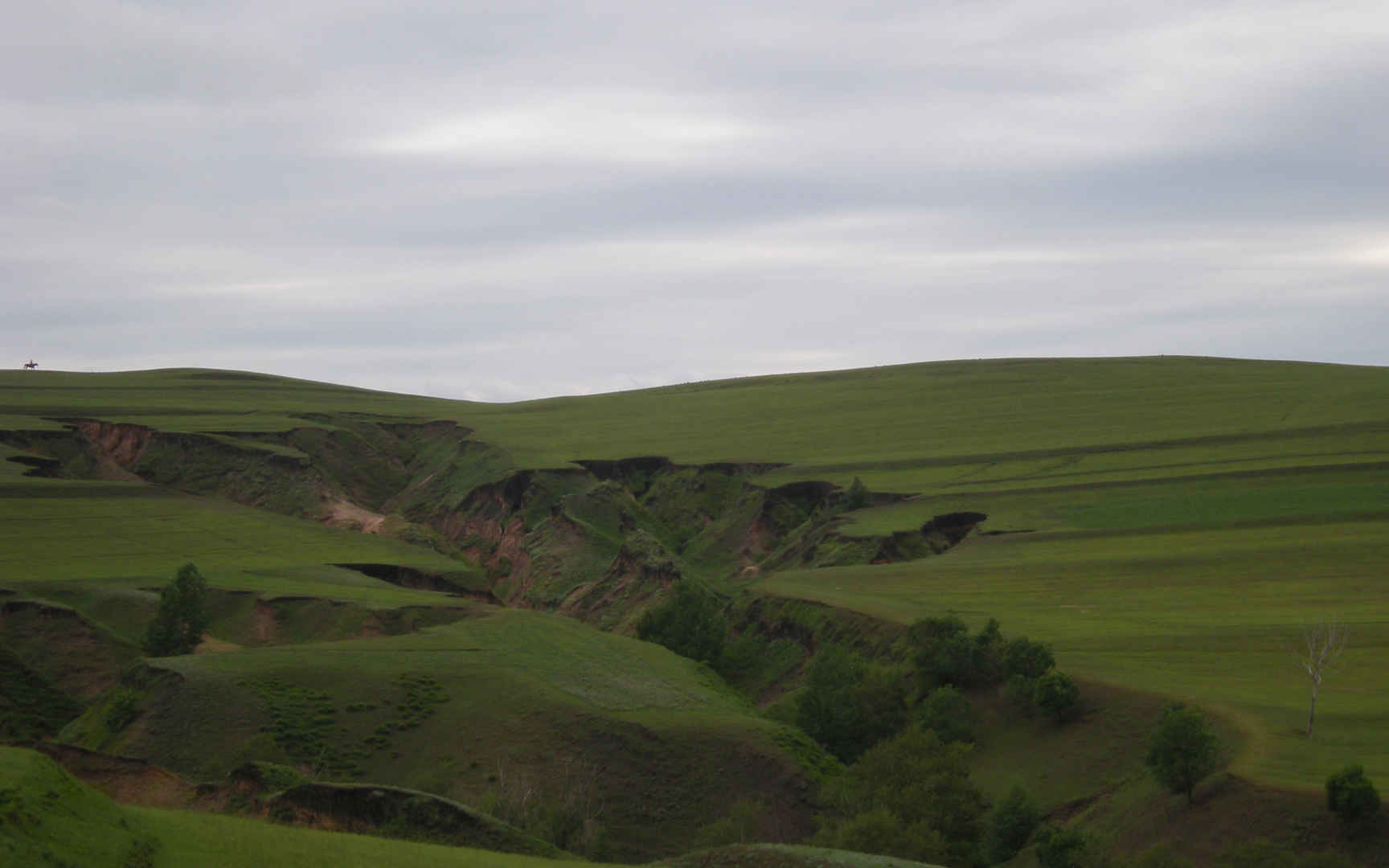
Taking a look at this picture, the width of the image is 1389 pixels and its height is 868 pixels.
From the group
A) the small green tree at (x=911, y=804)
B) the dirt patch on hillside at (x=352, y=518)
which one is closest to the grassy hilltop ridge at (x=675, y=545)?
the dirt patch on hillside at (x=352, y=518)

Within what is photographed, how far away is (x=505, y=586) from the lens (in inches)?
3575

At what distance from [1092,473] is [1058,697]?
51.3m

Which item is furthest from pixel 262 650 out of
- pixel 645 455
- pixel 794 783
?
pixel 645 455

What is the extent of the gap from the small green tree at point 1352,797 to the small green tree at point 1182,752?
12.5 feet

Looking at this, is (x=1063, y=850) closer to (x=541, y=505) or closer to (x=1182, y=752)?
(x=1182, y=752)

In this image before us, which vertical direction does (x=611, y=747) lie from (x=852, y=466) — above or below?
below

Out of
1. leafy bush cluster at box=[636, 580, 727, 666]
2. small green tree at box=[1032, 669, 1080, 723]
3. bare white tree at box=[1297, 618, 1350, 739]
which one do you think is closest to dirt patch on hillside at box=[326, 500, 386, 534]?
leafy bush cluster at box=[636, 580, 727, 666]

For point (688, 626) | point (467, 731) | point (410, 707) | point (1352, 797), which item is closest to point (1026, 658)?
point (1352, 797)

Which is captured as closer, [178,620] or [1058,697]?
[1058,697]

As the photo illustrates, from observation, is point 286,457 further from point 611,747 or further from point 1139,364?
point 1139,364

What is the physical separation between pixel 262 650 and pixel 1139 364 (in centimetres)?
13198

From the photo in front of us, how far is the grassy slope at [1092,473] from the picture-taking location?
4644 centimetres

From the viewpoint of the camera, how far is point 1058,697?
42719 millimetres

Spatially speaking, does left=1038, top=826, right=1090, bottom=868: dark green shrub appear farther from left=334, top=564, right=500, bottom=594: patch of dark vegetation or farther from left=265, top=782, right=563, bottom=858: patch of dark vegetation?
left=334, top=564, right=500, bottom=594: patch of dark vegetation
